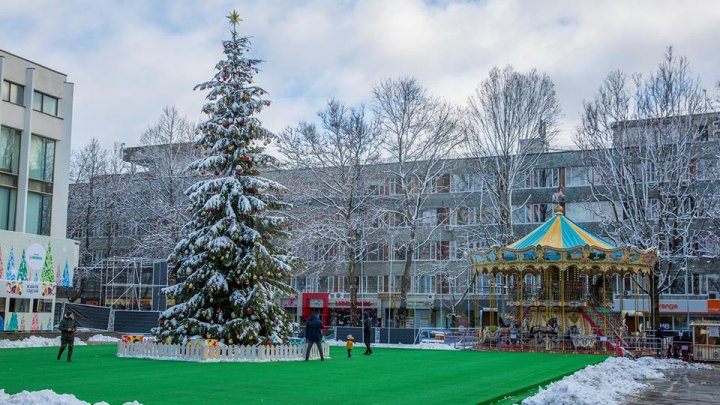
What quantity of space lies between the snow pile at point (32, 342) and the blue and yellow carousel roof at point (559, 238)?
21008mm

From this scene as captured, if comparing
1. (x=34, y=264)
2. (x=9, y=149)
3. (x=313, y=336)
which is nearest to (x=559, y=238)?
(x=313, y=336)

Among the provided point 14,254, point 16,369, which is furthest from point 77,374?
point 14,254

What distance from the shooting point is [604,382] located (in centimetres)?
2064

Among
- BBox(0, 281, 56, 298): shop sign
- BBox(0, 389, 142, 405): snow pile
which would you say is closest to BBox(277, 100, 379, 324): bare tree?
BBox(0, 281, 56, 298): shop sign

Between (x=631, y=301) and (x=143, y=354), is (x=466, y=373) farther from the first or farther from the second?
(x=631, y=301)

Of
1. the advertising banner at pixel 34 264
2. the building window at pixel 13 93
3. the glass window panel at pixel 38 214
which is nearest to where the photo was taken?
the advertising banner at pixel 34 264

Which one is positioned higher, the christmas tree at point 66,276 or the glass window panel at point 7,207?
the glass window panel at point 7,207

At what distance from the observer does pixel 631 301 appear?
59.0m

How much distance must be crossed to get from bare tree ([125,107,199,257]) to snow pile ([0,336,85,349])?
Answer: 16.0 meters

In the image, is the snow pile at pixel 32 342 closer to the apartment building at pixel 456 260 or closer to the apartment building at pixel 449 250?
the apartment building at pixel 449 250

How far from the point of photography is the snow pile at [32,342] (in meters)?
32.1

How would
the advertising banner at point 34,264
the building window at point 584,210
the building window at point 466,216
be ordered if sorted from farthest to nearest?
the building window at point 466,216 < the building window at point 584,210 < the advertising banner at point 34,264

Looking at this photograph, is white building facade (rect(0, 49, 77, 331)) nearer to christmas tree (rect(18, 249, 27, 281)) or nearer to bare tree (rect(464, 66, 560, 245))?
christmas tree (rect(18, 249, 27, 281))

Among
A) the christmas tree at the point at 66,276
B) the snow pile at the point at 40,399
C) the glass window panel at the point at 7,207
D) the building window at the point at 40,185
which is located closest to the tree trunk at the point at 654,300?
the christmas tree at the point at 66,276
